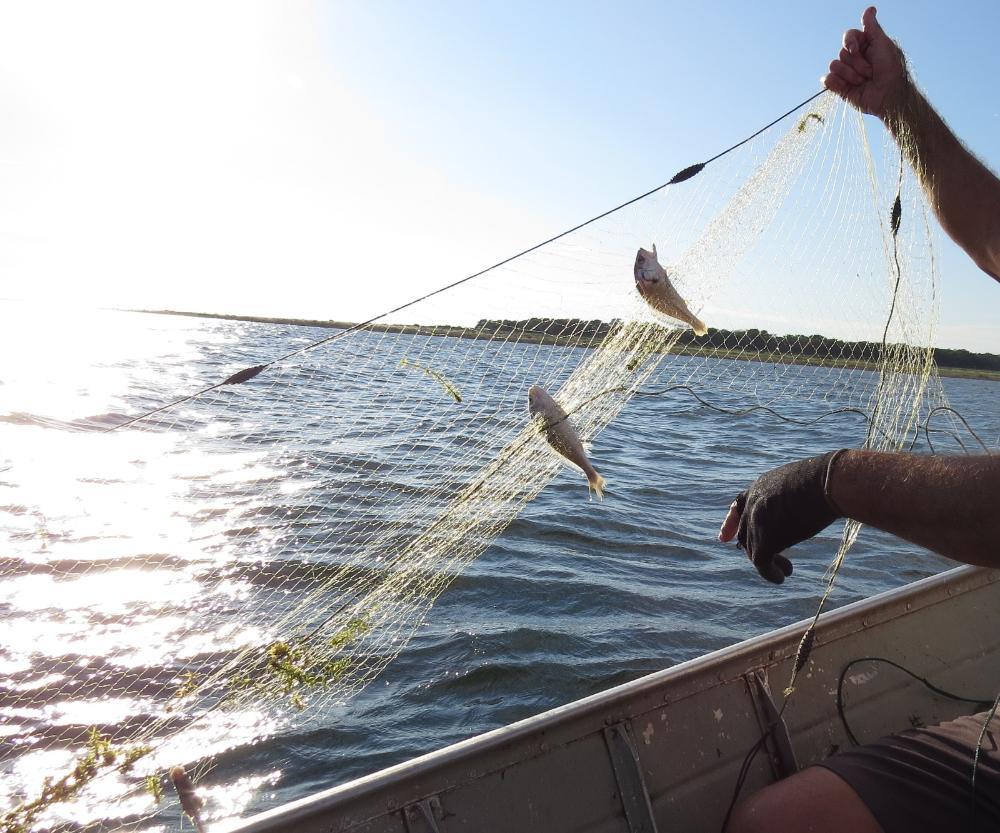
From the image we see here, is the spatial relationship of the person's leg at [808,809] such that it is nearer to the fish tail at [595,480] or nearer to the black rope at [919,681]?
the black rope at [919,681]

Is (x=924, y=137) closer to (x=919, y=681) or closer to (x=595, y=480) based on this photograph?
(x=595, y=480)

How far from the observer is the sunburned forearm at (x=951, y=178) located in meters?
3.25

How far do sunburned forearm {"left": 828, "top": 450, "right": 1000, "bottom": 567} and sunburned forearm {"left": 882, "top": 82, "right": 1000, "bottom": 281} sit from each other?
1491 mm

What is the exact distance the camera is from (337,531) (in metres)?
10.1

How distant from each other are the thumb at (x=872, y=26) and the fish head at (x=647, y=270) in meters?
1.41

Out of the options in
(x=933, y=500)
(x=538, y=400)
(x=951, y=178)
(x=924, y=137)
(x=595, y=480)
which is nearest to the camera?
(x=933, y=500)

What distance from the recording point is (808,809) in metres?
2.68

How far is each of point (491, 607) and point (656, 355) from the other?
4.14 meters

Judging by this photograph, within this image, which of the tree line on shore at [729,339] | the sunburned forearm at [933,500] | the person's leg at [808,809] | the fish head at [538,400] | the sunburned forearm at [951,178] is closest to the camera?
the sunburned forearm at [933,500]

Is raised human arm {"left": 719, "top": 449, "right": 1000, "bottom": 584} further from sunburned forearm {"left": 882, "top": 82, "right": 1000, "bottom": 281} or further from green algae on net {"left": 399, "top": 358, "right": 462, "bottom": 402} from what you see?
green algae on net {"left": 399, "top": 358, "right": 462, "bottom": 402}

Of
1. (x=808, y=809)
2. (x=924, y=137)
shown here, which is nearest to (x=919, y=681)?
(x=808, y=809)

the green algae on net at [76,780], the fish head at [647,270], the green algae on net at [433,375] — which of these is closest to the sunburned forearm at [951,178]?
the fish head at [647,270]

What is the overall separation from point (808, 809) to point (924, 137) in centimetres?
296

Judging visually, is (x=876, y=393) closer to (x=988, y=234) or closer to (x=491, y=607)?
(x=988, y=234)
